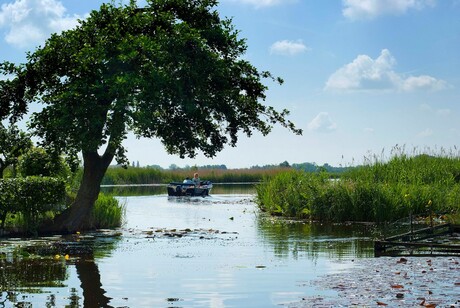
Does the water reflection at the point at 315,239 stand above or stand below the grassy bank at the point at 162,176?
below

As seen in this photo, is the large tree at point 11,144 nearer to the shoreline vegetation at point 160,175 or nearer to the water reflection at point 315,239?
the water reflection at point 315,239

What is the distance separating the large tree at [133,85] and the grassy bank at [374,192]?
626 centimetres

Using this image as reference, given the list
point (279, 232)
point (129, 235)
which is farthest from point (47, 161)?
point (279, 232)

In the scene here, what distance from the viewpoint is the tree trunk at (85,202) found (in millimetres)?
31766

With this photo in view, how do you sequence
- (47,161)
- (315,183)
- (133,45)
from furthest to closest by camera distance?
(315,183) < (47,161) < (133,45)

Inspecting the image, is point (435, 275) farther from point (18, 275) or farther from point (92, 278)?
point (18, 275)

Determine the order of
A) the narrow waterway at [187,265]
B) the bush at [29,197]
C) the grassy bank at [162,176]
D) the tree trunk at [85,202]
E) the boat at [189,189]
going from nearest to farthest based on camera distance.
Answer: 1. the narrow waterway at [187,265]
2. the bush at [29,197]
3. the tree trunk at [85,202]
4. the boat at [189,189]
5. the grassy bank at [162,176]

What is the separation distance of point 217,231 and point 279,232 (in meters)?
2.81

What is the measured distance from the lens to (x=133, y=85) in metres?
29.7

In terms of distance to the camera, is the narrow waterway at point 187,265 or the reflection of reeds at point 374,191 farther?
the reflection of reeds at point 374,191

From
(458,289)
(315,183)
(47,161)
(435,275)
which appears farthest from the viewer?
(315,183)

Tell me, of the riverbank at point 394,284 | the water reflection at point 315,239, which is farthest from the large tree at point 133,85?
the riverbank at point 394,284

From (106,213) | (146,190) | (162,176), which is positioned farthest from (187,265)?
(162,176)

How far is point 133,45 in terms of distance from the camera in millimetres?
30672
